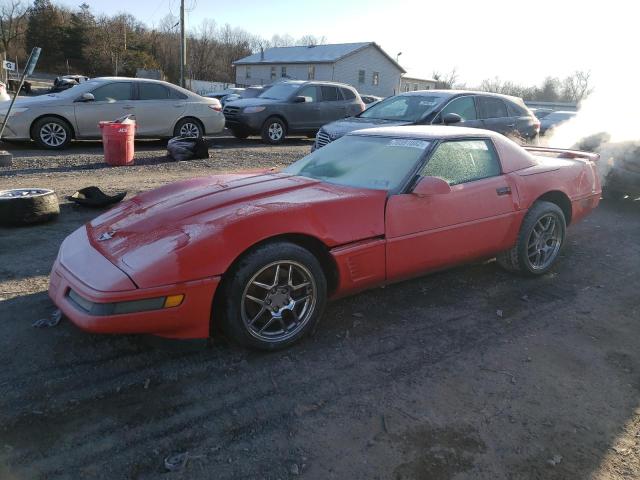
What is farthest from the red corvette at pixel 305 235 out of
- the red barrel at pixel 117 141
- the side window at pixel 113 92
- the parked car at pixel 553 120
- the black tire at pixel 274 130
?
the parked car at pixel 553 120

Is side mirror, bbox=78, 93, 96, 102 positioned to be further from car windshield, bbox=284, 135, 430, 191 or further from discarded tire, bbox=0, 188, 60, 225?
car windshield, bbox=284, 135, 430, 191

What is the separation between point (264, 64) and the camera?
50.5 metres

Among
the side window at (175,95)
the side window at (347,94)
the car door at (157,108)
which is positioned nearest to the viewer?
the car door at (157,108)

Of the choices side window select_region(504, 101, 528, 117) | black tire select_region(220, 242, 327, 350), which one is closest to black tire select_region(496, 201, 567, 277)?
black tire select_region(220, 242, 327, 350)

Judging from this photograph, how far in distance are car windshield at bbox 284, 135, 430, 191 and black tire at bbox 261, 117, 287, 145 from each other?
892 cm

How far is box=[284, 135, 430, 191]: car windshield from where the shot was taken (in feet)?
12.1

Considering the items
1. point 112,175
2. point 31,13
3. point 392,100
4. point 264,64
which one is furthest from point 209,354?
point 31,13

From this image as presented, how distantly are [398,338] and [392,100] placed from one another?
6408 mm

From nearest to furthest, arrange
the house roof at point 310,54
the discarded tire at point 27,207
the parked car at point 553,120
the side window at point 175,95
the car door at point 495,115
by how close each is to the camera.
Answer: the discarded tire at point 27,207
the car door at point 495,115
the side window at point 175,95
the parked car at point 553,120
the house roof at point 310,54

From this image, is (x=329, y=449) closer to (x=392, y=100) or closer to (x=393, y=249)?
(x=393, y=249)

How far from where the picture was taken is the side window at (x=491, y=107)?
863 centimetres

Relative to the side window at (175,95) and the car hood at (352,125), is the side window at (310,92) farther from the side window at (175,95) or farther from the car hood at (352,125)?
the car hood at (352,125)

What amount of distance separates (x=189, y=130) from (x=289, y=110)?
9.33 ft

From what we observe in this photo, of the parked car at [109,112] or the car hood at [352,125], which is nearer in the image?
the car hood at [352,125]
